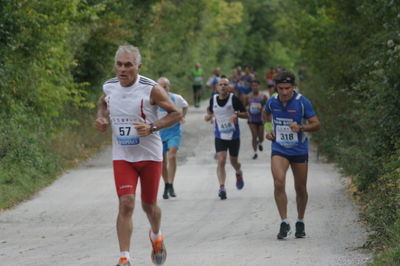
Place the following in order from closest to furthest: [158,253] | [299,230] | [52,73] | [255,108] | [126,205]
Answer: [126,205]
[158,253]
[299,230]
[52,73]
[255,108]

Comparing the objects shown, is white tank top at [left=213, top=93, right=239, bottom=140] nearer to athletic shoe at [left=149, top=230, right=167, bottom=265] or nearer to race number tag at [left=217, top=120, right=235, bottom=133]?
race number tag at [left=217, top=120, right=235, bottom=133]

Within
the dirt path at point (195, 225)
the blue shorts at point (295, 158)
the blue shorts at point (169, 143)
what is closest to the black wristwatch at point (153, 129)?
the dirt path at point (195, 225)

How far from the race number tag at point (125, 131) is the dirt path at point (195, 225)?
1.46 meters

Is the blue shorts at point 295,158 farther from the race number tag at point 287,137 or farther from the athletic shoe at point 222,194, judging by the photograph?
the athletic shoe at point 222,194

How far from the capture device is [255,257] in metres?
9.39

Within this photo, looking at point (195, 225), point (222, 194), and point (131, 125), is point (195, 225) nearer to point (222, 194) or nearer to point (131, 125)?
point (222, 194)

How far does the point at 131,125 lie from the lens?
8328 mm

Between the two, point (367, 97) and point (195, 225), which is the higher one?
point (367, 97)

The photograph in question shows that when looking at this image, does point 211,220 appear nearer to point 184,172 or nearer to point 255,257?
point 255,257

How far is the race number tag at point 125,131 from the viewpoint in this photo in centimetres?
834

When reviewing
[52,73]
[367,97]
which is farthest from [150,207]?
[52,73]

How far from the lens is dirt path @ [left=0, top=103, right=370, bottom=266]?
31.4ft

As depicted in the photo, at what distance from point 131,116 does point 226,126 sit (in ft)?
24.7

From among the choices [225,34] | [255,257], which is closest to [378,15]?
[255,257]
